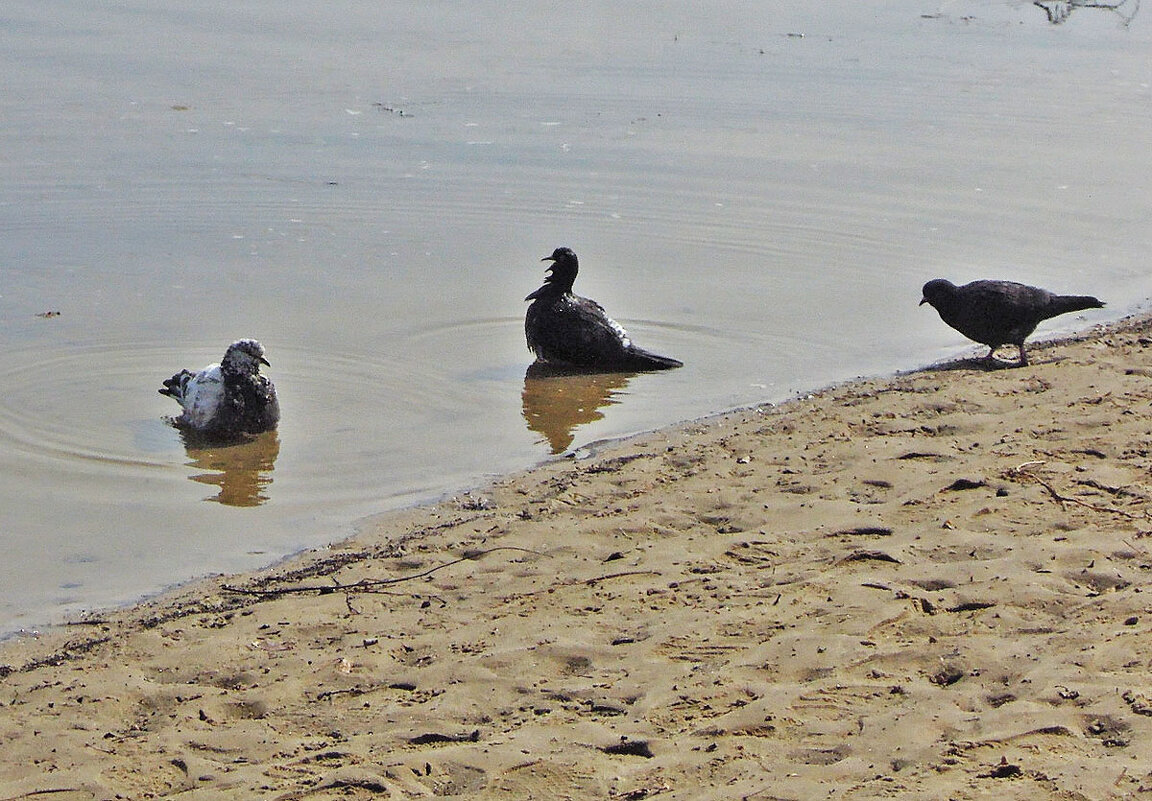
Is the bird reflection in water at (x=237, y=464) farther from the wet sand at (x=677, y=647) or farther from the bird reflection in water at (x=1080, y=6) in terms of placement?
the bird reflection in water at (x=1080, y=6)

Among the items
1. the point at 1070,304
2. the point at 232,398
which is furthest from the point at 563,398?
the point at 1070,304

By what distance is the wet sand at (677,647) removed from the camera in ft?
13.5

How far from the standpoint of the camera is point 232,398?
8062 millimetres

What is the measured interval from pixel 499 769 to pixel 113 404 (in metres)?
5.09

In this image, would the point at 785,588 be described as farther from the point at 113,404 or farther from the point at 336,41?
the point at 336,41

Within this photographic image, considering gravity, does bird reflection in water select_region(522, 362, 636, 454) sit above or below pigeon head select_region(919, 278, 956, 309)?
below

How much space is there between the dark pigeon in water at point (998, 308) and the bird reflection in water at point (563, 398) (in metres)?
2.01

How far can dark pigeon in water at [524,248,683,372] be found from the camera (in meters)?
9.38

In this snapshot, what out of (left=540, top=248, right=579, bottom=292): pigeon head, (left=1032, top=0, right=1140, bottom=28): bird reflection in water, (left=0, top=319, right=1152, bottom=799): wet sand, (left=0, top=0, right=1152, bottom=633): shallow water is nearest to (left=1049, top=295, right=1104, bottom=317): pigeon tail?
(left=0, top=0, right=1152, bottom=633): shallow water

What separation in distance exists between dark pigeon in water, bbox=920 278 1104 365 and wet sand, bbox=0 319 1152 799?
195 cm

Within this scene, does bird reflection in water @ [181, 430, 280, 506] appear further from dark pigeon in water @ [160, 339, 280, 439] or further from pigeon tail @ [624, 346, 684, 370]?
pigeon tail @ [624, 346, 684, 370]

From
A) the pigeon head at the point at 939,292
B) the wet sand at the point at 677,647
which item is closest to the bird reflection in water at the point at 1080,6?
the pigeon head at the point at 939,292

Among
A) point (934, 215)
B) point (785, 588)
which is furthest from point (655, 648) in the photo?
point (934, 215)

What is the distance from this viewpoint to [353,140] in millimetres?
14258
